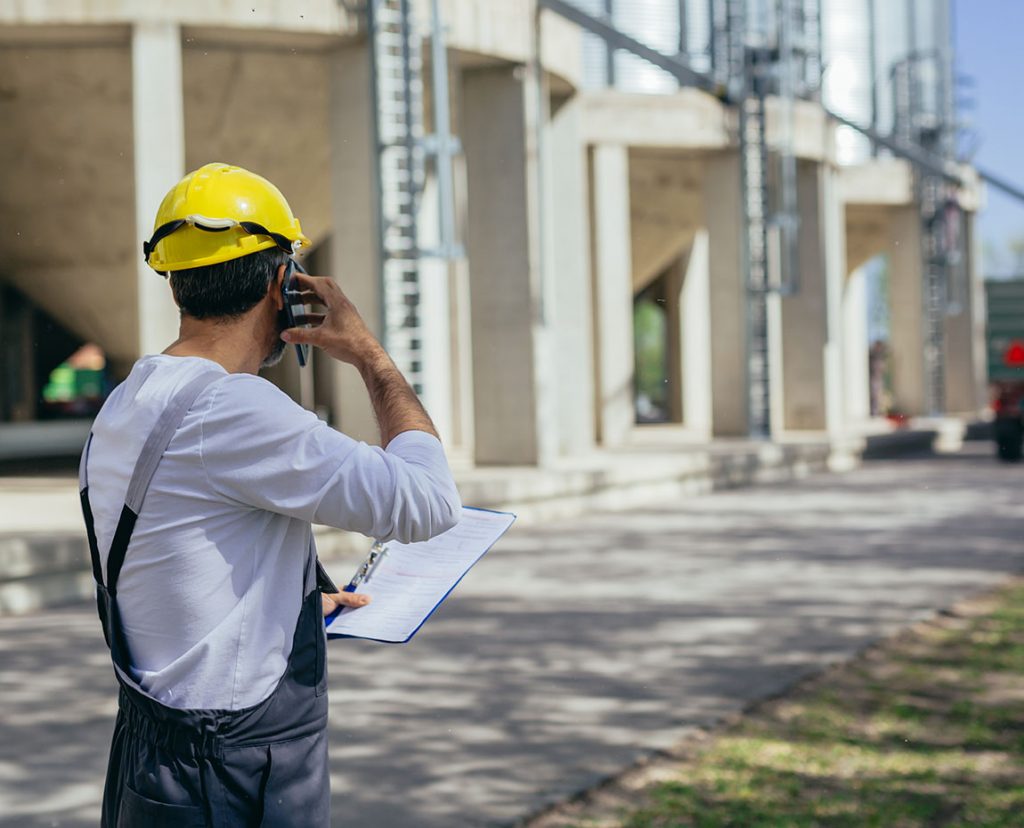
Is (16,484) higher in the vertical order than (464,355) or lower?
lower

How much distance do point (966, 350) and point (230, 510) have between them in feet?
118

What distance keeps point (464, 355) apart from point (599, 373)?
21.6 ft

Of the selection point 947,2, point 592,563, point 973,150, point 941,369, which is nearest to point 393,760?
point 592,563

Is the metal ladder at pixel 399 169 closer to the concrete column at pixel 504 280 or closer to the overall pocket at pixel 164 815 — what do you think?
the concrete column at pixel 504 280

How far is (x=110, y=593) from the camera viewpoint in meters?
2.59

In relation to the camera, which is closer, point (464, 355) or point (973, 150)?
point (464, 355)

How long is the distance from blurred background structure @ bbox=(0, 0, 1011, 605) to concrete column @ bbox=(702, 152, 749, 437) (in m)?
0.05

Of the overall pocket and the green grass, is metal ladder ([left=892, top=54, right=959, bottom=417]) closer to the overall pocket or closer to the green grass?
the green grass

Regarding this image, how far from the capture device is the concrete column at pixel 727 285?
25.6m

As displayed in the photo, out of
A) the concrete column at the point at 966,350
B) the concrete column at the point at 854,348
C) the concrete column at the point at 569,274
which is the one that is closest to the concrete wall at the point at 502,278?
the concrete column at the point at 569,274

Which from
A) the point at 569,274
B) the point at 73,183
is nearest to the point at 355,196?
the point at 569,274

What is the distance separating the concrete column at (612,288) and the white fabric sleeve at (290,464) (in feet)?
75.5

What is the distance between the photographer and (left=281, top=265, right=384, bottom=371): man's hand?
2.58 meters

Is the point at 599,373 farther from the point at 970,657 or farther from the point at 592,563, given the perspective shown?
the point at 970,657
